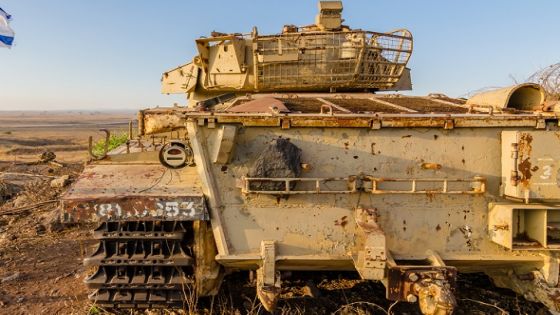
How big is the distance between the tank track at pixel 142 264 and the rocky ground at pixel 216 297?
43 centimetres

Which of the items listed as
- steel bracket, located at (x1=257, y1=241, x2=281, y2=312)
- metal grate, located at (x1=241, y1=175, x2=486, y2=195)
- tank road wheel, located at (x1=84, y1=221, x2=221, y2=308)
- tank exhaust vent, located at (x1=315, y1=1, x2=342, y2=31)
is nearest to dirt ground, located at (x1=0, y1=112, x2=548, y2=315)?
steel bracket, located at (x1=257, y1=241, x2=281, y2=312)

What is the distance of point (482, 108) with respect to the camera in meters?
4.22

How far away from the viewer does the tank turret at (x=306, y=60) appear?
210 inches

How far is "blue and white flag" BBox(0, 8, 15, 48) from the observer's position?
10867 mm

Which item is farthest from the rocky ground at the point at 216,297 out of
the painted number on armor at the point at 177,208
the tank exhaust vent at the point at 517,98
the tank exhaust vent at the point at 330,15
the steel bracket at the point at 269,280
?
the tank exhaust vent at the point at 330,15

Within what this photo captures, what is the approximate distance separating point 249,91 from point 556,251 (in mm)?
3710

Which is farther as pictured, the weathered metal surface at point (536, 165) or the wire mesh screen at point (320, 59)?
the wire mesh screen at point (320, 59)

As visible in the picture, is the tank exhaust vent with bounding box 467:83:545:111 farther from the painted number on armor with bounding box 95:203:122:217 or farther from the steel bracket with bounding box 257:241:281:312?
the painted number on armor with bounding box 95:203:122:217

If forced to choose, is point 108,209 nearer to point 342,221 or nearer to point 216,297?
point 216,297

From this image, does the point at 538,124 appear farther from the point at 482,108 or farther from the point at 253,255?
the point at 253,255

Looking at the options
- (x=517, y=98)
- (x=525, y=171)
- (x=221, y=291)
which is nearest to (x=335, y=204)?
(x=525, y=171)

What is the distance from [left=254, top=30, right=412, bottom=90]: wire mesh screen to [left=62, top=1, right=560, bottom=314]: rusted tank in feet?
5.50

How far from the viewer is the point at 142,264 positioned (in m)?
3.58

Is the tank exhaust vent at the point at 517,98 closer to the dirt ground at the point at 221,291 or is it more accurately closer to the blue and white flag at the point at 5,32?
the dirt ground at the point at 221,291
